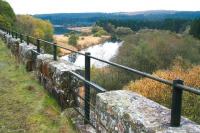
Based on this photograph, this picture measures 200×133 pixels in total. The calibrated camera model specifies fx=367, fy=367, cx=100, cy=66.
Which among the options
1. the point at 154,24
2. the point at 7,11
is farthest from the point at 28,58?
the point at 154,24

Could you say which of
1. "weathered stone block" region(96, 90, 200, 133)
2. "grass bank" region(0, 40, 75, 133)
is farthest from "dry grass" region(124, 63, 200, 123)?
"weathered stone block" region(96, 90, 200, 133)

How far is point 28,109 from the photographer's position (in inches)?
316

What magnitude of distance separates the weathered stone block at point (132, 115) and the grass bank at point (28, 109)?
74.2 inches

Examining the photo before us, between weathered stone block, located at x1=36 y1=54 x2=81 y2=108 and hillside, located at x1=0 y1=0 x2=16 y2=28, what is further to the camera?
hillside, located at x1=0 y1=0 x2=16 y2=28

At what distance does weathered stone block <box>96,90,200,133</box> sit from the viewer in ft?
12.2

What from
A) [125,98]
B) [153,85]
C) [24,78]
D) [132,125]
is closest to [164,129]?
[132,125]

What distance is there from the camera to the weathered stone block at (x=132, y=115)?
3728 mm

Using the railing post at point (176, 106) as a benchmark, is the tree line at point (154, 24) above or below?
below

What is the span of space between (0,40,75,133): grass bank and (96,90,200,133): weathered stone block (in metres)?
1.89

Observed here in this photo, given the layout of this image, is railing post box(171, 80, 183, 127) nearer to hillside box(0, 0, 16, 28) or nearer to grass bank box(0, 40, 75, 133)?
grass bank box(0, 40, 75, 133)

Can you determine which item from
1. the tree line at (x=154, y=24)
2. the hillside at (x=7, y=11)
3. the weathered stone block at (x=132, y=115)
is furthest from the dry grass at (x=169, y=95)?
the tree line at (x=154, y=24)

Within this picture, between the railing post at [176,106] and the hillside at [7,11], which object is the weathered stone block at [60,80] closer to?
the railing post at [176,106]

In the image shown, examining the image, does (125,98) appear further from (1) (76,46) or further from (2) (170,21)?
(2) (170,21)

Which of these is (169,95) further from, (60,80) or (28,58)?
(60,80)
